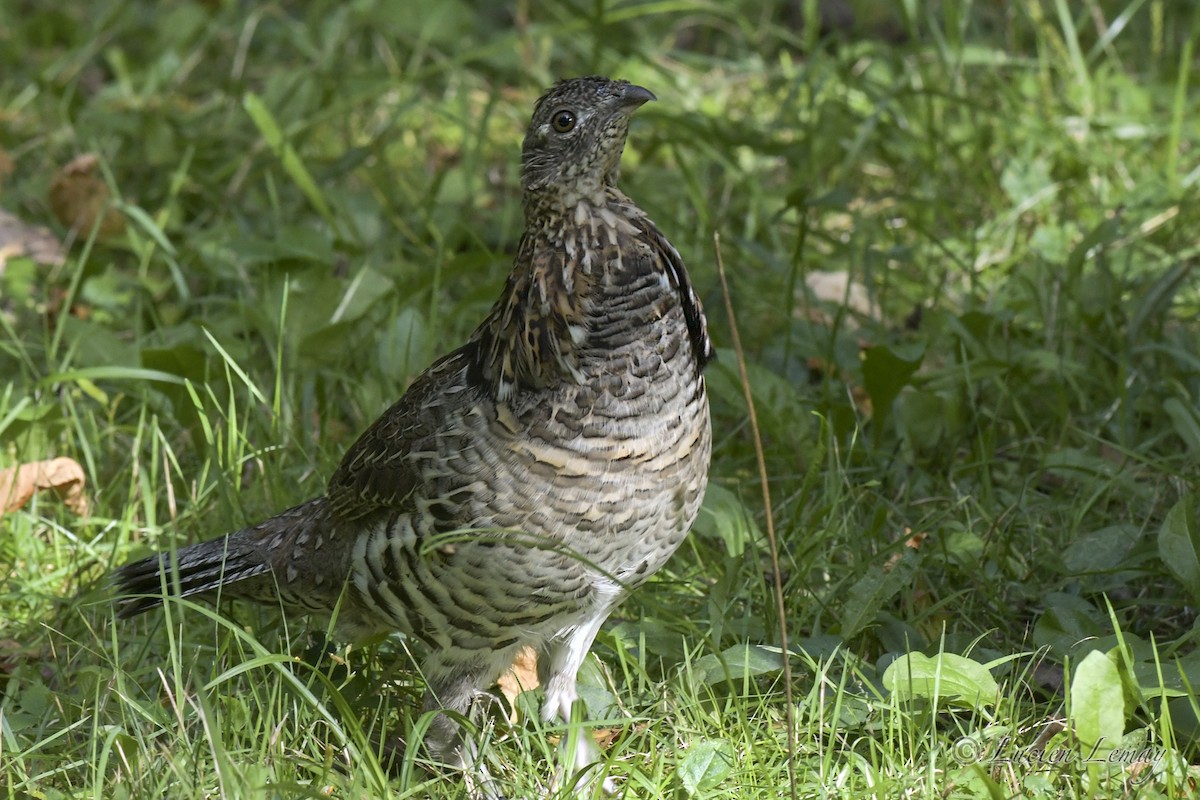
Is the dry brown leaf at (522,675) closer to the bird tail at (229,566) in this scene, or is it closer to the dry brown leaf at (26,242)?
the bird tail at (229,566)

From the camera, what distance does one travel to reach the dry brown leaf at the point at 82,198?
5.46m

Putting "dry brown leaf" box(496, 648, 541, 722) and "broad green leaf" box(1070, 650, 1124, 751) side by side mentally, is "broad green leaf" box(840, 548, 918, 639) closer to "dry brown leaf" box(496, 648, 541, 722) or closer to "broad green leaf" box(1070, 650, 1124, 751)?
"broad green leaf" box(1070, 650, 1124, 751)

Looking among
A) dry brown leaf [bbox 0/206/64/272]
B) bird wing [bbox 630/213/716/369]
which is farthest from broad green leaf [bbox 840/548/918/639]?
dry brown leaf [bbox 0/206/64/272]

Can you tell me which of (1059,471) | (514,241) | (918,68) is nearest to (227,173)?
(514,241)

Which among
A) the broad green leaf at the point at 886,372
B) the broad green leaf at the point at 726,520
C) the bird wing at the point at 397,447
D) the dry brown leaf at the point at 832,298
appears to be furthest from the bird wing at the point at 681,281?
the dry brown leaf at the point at 832,298

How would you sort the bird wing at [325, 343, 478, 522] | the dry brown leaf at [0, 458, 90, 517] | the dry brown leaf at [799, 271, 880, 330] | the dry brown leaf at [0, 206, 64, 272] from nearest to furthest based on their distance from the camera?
the bird wing at [325, 343, 478, 522] < the dry brown leaf at [0, 458, 90, 517] < the dry brown leaf at [799, 271, 880, 330] < the dry brown leaf at [0, 206, 64, 272]

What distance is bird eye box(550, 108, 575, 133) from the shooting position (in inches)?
113

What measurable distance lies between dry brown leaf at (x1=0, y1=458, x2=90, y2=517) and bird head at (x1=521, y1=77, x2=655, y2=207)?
179 centimetres

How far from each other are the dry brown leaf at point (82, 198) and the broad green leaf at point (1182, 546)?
3.95m

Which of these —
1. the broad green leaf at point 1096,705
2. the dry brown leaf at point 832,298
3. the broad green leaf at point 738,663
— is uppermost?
the dry brown leaf at point 832,298

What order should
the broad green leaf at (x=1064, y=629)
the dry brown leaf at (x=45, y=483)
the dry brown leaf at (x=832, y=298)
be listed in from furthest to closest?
the dry brown leaf at (x=832, y=298) < the dry brown leaf at (x=45, y=483) < the broad green leaf at (x=1064, y=629)

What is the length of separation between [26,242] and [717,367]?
2880mm

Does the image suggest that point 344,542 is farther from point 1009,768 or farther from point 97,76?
point 97,76

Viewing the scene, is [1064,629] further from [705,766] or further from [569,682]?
[569,682]
